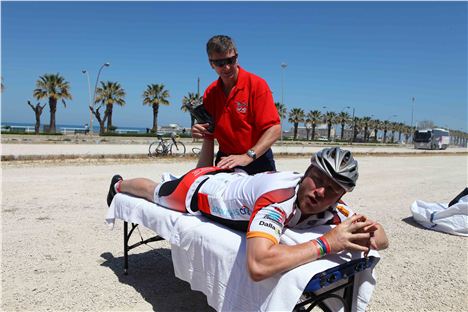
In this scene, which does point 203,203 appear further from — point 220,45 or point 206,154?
point 220,45

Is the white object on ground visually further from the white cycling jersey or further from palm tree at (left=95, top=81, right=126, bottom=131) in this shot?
palm tree at (left=95, top=81, right=126, bottom=131)

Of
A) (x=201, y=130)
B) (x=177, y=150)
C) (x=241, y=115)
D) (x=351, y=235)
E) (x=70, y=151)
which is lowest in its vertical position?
(x=70, y=151)

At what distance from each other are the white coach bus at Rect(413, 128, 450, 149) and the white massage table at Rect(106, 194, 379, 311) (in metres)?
48.9

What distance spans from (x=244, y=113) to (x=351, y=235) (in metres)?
1.57

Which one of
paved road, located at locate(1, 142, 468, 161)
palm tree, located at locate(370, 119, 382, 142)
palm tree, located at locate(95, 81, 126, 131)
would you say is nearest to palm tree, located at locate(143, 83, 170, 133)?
palm tree, located at locate(95, 81, 126, 131)

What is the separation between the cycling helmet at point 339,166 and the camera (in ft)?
6.66

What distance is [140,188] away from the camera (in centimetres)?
355

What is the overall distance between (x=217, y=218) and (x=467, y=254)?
378 cm

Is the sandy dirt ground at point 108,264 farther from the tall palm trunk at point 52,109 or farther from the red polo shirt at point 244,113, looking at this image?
the tall palm trunk at point 52,109

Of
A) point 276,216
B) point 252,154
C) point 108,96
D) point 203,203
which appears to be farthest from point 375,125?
point 276,216

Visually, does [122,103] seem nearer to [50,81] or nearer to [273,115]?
[50,81]

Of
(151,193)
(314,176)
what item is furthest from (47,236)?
(314,176)

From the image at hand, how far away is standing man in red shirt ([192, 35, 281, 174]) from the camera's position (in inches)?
124

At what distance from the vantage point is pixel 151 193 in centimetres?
342
